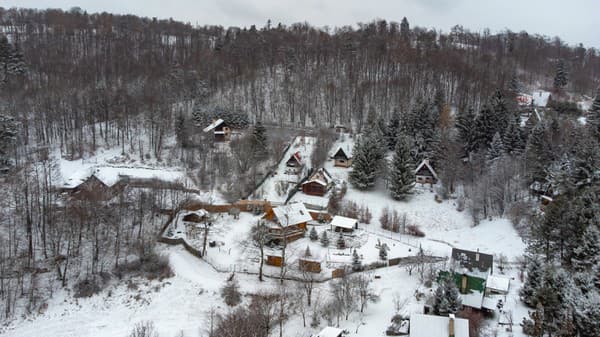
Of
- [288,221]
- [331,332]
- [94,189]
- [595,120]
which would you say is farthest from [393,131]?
[331,332]

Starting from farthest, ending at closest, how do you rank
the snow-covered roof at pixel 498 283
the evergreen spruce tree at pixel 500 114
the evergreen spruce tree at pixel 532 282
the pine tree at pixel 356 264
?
the evergreen spruce tree at pixel 500 114, the pine tree at pixel 356 264, the snow-covered roof at pixel 498 283, the evergreen spruce tree at pixel 532 282

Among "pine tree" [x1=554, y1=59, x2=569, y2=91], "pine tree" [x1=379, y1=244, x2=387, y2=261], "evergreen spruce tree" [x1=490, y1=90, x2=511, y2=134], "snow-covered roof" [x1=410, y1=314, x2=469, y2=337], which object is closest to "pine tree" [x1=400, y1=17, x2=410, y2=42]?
"pine tree" [x1=554, y1=59, x2=569, y2=91]

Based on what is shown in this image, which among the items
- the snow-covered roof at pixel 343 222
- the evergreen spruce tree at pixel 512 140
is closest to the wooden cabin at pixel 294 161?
the snow-covered roof at pixel 343 222

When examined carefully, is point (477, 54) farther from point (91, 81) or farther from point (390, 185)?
point (91, 81)

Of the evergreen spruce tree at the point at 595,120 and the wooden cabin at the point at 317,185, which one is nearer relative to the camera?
the wooden cabin at the point at 317,185

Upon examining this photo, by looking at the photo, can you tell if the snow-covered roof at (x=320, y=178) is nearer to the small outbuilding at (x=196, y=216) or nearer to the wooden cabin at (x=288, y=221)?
the wooden cabin at (x=288, y=221)

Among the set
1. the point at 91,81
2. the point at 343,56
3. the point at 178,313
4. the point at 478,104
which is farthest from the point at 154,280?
the point at 343,56
